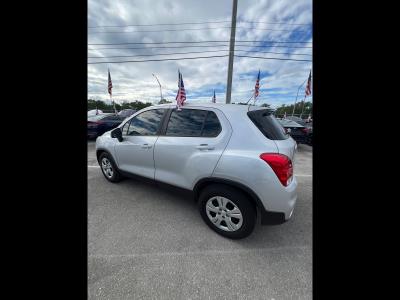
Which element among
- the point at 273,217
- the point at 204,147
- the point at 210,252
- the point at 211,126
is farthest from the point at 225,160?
the point at 210,252

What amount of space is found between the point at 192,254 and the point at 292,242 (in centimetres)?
125

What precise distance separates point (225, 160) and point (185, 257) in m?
1.14

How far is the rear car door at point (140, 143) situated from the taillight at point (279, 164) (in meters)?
1.64

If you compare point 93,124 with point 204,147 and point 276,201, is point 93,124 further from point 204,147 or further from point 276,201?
point 276,201

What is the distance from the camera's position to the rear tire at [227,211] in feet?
6.60

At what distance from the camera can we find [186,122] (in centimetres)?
244

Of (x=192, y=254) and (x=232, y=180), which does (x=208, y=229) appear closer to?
(x=192, y=254)

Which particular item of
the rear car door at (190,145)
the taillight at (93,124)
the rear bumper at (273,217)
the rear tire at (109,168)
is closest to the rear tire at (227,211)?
the rear bumper at (273,217)

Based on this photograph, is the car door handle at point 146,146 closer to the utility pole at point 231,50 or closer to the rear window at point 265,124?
the rear window at point 265,124

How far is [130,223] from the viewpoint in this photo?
2.43m

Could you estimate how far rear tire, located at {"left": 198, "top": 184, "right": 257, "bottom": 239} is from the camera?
6.60 ft

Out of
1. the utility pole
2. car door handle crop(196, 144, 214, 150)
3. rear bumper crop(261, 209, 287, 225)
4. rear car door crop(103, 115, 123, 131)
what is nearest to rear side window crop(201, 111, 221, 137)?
car door handle crop(196, 144, 214, 150)

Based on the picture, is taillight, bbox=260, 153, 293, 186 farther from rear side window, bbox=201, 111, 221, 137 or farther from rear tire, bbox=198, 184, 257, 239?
rear side window, bbox=201, 111, 221, 137
